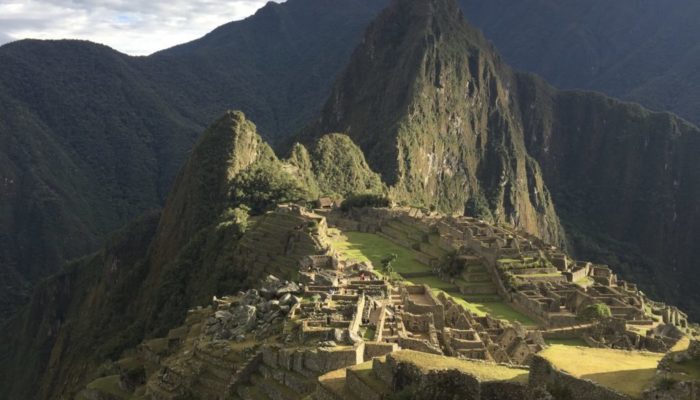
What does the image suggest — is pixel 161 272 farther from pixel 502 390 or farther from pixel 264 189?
pixel 502 390

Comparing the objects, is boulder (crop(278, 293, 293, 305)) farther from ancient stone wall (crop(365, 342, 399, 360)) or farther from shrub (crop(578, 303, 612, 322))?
shrub (crop(578, 303, 612, 322))

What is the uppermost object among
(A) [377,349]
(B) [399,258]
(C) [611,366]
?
(B) [399,258]

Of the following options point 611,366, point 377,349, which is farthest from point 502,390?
point 377,349

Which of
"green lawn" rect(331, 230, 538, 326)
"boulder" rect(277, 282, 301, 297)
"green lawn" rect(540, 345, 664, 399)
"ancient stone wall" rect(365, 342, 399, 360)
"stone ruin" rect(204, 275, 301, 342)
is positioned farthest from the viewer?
"green lawn" rect(331, 230, 538, 326)

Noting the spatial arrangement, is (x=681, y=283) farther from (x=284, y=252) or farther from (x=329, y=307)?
(x=329, y=307)

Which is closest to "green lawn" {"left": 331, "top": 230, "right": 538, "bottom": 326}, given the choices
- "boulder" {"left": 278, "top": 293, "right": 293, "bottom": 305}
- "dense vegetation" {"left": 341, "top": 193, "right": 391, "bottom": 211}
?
"dense vegetation" {"left": 341, "top": 193, "right": 391, "bottom": 211}

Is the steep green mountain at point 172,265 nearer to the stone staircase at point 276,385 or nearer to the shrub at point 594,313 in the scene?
the shrub at point 594,313
